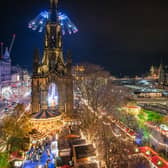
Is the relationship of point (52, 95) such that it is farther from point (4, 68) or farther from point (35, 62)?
point (4, 68)

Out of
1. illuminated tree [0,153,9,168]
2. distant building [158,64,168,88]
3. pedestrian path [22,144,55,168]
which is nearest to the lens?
illuminated tree [0,153,9,168]

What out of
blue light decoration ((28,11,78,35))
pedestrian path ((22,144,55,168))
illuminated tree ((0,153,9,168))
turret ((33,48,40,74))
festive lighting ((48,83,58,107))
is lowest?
pedestrian path ((22,144,55,168))

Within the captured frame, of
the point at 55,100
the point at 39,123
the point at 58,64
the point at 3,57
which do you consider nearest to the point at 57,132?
the point at 39,123

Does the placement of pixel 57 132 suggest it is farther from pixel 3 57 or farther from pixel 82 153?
pixel 3 57

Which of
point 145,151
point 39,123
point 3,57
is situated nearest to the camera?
point 145,151

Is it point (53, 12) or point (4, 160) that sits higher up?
point (53, 12)

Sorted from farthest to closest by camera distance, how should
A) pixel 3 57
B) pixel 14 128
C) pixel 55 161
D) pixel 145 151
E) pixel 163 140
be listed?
pixel 3 57 → pixel 163 140 → pixel 14 128 → pixel 145 151 → pixel 55 161

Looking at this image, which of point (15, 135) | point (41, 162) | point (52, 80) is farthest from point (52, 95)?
point (41, 162)

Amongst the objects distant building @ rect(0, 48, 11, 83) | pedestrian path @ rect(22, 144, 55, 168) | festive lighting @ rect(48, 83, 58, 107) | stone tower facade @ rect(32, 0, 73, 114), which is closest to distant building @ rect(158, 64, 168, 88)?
stone tower facade @ rect(32, 0, 73, 114)

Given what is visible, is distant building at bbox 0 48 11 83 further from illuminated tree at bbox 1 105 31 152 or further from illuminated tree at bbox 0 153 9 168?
illuminated tree at bbox 0 153 9 168
